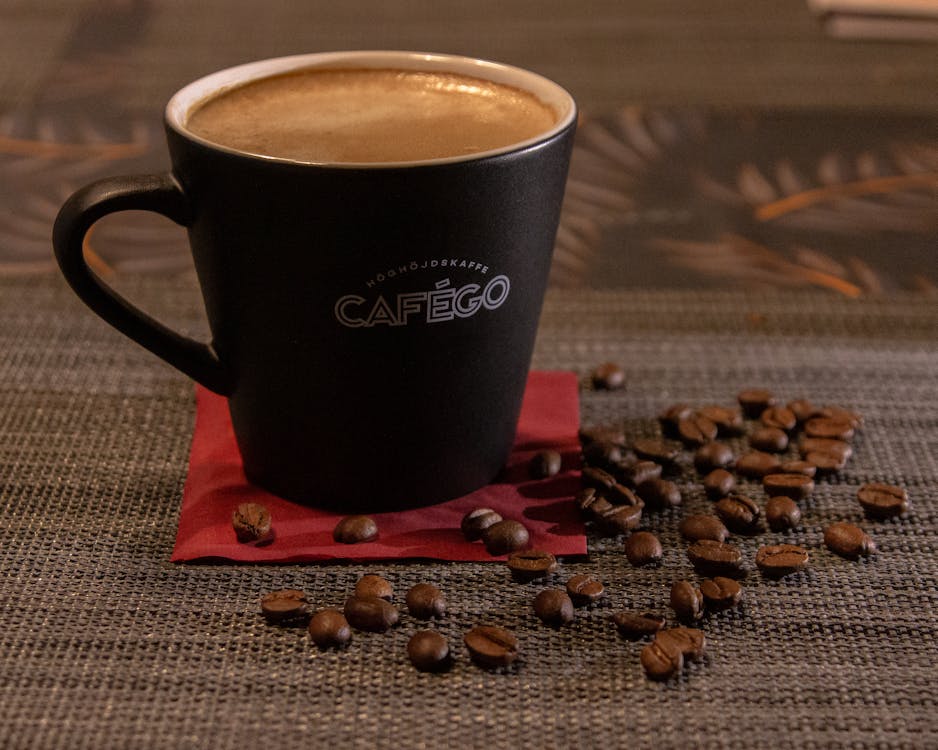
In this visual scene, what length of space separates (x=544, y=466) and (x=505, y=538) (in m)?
0.10

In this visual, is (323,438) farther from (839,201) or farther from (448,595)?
(839,201)

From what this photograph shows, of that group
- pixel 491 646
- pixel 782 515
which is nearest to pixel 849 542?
pixel 782 515

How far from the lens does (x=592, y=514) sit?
2.54ft

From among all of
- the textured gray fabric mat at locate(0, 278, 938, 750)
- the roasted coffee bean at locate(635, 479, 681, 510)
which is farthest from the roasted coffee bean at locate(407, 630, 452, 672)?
the roasted coffee bean at locate(635, 479, 681, 510)

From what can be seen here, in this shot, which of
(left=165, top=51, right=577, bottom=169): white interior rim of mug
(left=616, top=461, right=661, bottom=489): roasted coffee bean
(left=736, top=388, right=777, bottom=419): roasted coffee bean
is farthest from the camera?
(left=736, top=388, right=777, bottom=419): roasted coffee bean

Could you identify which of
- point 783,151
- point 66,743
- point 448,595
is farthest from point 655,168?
point 66,743

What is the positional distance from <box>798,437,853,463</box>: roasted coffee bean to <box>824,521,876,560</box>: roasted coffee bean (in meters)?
0.09

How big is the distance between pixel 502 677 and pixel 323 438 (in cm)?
21

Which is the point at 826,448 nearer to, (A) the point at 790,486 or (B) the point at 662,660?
(A) the point at 790,486

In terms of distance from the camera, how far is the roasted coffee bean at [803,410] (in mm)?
909

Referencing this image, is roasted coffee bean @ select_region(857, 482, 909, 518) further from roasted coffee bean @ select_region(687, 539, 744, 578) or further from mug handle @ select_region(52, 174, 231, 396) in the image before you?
mug handle @ select_region(52, 174, 231, 396)

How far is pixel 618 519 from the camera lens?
29.9 inches

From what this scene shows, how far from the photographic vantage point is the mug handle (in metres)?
0.70

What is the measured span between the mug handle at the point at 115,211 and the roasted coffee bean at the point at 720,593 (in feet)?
1.21
